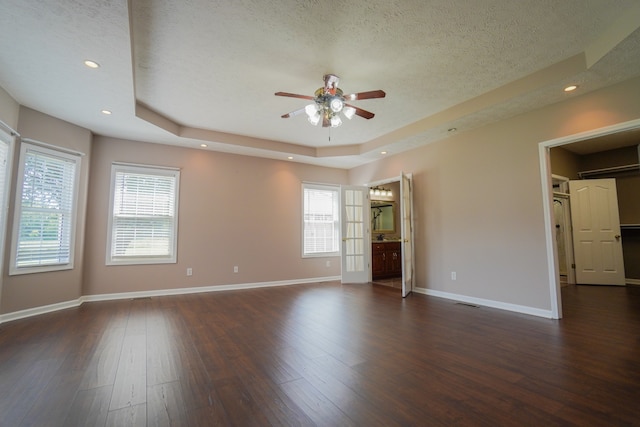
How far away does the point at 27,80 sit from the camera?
302 centimetres

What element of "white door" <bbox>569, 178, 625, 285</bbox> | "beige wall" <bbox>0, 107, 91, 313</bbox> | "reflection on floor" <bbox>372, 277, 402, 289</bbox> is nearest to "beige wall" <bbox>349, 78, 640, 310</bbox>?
"reflection on floor" <bbox>372, 277, 402, 289</bbox>

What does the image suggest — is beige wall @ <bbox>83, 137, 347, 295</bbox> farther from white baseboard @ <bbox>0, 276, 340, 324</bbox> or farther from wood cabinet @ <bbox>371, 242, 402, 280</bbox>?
wood cabinet @ <bbox>371, 242, 402, 280</bbox>

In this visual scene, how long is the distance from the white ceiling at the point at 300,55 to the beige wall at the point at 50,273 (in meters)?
0.21

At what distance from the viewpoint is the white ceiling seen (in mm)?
2264

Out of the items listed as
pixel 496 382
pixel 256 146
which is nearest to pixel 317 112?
pixel 256 146

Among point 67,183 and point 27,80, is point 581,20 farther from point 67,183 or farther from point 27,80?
point 67,183

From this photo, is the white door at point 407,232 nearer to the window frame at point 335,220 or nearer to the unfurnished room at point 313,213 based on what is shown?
the unfurnished room at point 313,213

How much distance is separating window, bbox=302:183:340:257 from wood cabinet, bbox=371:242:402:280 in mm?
904

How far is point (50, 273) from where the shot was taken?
3896mm

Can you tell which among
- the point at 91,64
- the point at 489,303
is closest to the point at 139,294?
the point at 91,64

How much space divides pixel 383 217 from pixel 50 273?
687 centimetres

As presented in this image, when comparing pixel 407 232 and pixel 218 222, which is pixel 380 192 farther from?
pixel 218 222

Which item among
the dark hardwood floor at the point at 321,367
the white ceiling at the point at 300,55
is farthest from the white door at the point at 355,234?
the white ceiling at the point at 300,55

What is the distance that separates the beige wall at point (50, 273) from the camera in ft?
11.5
